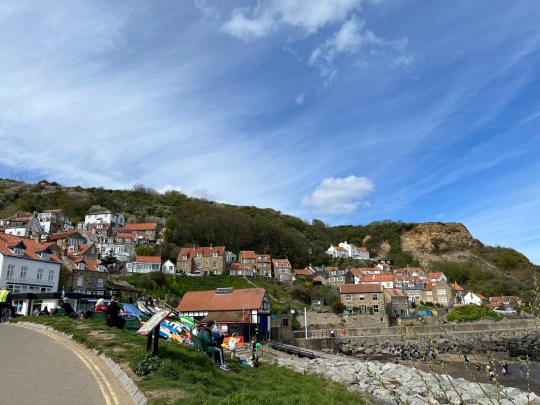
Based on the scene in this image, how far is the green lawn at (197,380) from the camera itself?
9.79 metres

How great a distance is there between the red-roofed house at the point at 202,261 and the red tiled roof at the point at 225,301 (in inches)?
1364

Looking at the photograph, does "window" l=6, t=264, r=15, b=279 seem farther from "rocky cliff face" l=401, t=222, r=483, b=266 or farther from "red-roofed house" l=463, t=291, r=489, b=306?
"rocky cliff face" l=401, t=222, r=483, b=266

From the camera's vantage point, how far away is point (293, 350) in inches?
1361

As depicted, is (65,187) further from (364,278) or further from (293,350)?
(293,350)

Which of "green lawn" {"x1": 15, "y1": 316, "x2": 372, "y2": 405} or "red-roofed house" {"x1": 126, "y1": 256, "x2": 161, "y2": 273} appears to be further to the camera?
"red-roofed house" {"x1": 126, "y1": 256, "x2": 161, "y2": 273}

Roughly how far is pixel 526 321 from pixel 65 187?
131466mm

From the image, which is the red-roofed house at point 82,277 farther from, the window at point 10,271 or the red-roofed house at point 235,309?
the red-roofed house at point 235,309

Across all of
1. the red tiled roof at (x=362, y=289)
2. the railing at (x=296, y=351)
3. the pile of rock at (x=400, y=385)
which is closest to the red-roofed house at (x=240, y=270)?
the red tiled roof at (x=362, y=289)

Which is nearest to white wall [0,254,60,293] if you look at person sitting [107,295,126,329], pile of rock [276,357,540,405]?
person sitting [107,295,126,329]

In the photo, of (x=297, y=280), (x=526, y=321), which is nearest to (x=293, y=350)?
(x=526, y=321)

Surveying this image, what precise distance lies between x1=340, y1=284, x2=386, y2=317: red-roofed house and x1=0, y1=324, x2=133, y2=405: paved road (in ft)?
185

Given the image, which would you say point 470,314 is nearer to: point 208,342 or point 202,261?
point 202,261

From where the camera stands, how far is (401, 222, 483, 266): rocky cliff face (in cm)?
13650

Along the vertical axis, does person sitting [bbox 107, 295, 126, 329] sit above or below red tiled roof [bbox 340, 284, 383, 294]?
below
